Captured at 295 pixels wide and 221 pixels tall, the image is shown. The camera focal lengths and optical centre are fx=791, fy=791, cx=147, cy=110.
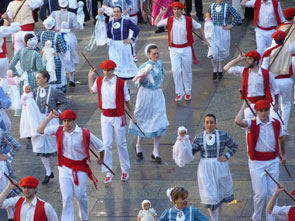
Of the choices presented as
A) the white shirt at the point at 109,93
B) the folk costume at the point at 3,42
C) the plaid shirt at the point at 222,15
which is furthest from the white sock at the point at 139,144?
the plaid shirt at the point at 222,15

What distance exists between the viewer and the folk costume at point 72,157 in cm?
1059

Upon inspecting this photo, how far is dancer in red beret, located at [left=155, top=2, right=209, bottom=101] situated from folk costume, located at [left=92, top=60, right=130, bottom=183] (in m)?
3.49

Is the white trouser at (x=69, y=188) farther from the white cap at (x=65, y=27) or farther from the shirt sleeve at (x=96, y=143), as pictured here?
the white cap at (x=65, y=27)

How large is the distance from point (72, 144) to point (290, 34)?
5151mm

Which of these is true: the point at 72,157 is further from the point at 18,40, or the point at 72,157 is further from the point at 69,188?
the point at 18,40

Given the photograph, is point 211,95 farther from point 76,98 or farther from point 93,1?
point 93,1

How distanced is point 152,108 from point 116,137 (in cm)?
103

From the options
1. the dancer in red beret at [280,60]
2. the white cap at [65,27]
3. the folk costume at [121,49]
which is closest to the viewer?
the dancer in red beret at [280,60]

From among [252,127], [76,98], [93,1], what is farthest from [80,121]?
[93,1]

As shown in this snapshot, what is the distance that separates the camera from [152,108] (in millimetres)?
13117

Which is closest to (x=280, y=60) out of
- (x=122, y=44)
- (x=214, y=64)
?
(x=214, y=64)

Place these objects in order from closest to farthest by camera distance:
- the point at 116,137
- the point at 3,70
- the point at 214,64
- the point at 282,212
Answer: the point at 282,212
the point at 116,137
the point at 3,70
the point at 214,64

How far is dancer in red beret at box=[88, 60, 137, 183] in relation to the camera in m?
12.1

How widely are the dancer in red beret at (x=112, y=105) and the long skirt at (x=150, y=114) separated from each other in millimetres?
565
